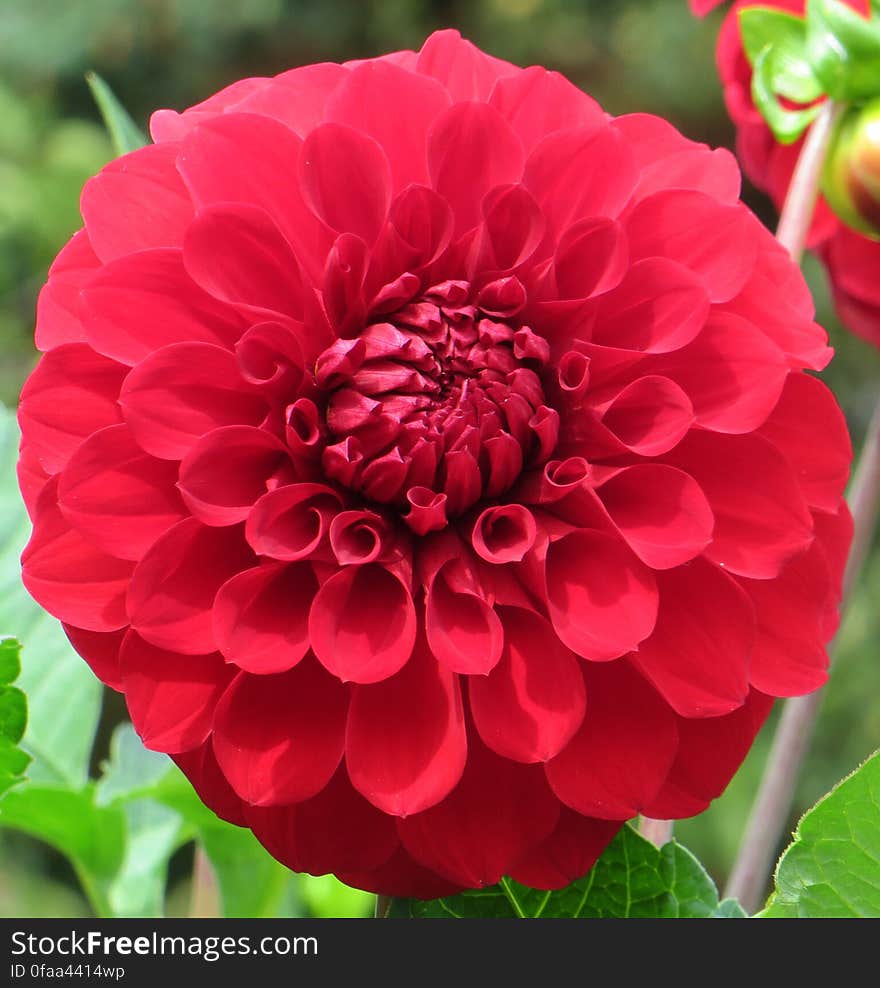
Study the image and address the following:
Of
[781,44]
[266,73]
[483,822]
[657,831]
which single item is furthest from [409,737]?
[266,73]

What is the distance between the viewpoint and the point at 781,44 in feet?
1.78

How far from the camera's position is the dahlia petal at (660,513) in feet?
1.22

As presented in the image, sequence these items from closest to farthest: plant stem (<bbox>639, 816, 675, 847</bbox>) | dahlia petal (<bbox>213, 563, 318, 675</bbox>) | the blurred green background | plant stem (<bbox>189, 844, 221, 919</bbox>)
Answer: dahlia petal (<bbox>213, 563, 318, 675</bbox>) < plant stem (<bbox>639, 816, 675, 847</bbox>) < plant stem (<bbox>189, 844, 221, 919</bbox>) < the blurred green background

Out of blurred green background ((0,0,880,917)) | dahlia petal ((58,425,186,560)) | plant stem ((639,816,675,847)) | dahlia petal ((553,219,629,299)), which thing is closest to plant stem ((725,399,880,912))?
plant stem ((639,816,675,847))

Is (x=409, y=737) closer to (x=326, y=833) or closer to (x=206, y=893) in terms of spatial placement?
(x=326, y=833)

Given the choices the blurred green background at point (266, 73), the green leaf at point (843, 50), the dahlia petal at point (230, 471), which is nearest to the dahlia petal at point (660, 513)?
the dahlia petal at point (230, 471)

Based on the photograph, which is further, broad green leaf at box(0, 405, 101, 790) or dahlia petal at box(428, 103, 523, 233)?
broad green leaf at box(0, 405, 101, 790)

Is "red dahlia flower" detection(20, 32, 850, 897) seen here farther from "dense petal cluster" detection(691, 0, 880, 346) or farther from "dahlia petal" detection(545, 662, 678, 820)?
"dense petal cluster" detection(691, 0, 880, 346)

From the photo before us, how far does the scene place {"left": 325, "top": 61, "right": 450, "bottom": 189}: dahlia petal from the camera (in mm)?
399

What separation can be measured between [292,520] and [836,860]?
0.20m

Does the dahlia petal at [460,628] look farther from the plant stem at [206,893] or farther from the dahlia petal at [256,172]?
the plant stem at [206,893]

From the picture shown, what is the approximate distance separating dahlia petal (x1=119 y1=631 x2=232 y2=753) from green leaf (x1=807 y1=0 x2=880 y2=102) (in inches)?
13.3

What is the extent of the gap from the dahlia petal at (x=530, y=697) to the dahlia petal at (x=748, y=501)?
0.06 meters

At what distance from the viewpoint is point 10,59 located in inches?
87.4
